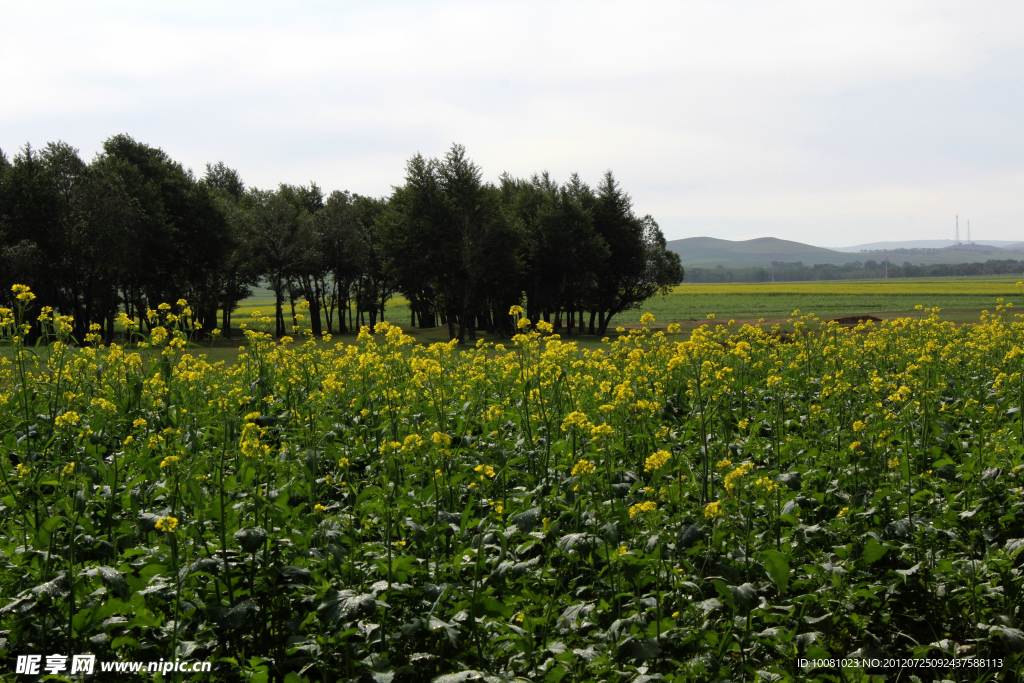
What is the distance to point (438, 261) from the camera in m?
45.3

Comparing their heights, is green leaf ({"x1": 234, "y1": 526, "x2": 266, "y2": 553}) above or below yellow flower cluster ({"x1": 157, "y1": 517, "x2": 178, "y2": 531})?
below

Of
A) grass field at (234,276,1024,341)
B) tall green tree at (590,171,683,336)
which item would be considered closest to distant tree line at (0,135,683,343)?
tall green tree at (590,171,683,336)

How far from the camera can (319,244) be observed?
5578cm

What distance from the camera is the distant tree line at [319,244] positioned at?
39.9 metres

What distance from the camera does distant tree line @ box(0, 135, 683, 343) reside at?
39.9 metres

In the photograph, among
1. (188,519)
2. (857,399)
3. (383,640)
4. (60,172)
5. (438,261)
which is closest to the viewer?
(383,640)

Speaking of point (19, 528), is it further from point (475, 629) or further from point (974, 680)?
point (974, 680)

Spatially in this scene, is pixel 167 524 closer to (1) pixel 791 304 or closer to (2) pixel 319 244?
(2) pixel 319 244

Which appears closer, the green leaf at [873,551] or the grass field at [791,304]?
the green leaf at [873,551]

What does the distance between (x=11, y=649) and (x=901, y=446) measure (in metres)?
6.79

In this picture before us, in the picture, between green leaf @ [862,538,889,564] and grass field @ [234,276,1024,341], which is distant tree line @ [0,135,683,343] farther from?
green leaf @ [862,538,889,564]

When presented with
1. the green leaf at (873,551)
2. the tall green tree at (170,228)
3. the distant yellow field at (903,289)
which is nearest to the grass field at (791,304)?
the distant yellow field at (903,289)

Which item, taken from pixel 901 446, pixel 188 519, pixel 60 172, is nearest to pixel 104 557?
pixel 188 519

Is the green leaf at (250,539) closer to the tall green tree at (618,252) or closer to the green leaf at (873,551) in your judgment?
the green leaf at (873,551)
